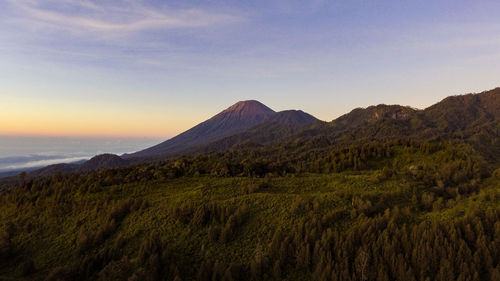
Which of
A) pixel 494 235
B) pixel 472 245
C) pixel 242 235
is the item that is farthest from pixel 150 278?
pixel 494 235

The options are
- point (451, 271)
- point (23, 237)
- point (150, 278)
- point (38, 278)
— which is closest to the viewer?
point (451, 271)

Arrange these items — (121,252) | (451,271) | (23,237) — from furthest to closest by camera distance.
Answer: (23,237) → (121,252) → (451,271)

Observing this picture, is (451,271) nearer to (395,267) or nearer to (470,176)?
(395,267)

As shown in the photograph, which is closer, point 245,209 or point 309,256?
point 309,256

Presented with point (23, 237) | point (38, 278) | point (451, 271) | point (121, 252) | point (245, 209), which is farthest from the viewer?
point (23, 237)

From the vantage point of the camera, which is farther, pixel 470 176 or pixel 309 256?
pixel 470 176

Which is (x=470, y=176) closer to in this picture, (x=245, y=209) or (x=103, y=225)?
(x=245, y=209)

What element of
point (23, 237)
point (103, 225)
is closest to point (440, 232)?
point (103, 225)

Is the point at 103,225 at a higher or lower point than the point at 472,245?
higher

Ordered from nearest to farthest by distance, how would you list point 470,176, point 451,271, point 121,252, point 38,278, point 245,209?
1. point 451,271
2. point 38,278
3. point 121,252
4. point 245,209
5. point 470,176
